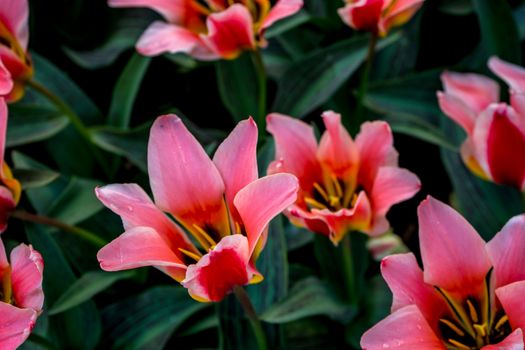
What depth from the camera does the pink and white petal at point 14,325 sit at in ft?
2.20

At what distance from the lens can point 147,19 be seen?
138 cm

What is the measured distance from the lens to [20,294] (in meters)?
0.74

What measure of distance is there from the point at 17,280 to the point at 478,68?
0.75 m

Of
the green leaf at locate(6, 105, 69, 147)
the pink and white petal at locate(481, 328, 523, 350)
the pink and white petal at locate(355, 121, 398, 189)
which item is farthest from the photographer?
the green leaf at locate(6, 105, 69, 147)

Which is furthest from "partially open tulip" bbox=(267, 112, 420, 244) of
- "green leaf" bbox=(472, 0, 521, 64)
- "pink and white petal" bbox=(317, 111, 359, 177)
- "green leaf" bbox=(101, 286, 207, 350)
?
"green leaf" bbox=(472, 0, 521, 64)

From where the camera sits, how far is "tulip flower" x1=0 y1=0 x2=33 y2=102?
3.12 ft

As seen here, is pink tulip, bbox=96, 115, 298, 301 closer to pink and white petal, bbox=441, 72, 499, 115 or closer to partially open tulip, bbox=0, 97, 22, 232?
partially open tulip, bbox=0, 97, 22, 232

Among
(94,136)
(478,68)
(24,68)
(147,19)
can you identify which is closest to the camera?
(24,68)

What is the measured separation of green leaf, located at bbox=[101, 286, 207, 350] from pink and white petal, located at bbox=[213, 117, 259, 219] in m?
0.30

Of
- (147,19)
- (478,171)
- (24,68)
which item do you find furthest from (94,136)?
(478,171)

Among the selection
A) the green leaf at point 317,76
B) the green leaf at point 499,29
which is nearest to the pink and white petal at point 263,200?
the green leaf at point 317,76

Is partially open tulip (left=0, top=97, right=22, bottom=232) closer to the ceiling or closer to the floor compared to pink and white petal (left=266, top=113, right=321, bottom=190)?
closer to the floor

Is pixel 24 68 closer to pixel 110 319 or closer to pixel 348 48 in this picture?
pixel 110 319

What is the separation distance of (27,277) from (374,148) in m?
0.37
